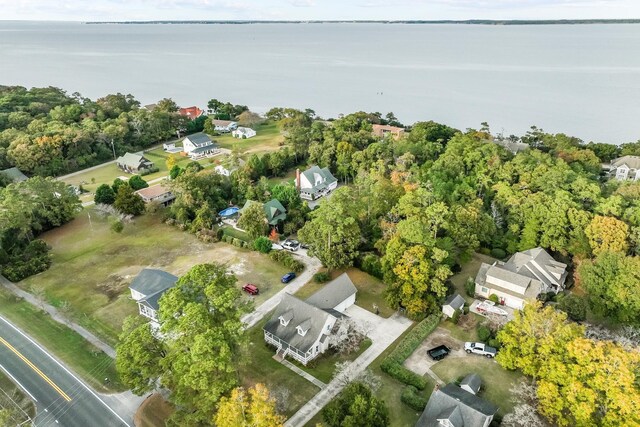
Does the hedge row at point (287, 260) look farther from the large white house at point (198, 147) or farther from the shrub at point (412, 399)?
the large white house at point (198, 147)

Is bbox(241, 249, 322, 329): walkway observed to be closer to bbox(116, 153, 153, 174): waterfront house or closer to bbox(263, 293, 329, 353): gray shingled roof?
bbox(263, 293, 329, 353): gray shingled roof

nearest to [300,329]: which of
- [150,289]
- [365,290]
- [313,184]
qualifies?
[365,290]

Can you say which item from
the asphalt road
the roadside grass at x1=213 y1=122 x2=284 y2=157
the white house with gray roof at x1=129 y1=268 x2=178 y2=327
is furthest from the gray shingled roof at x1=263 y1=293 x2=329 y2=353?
the roadside grass at x1=213 y1=122 x2=284 y2=157

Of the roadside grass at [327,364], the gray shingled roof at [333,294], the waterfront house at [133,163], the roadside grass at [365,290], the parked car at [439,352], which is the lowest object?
the waterfront house at [133,163]

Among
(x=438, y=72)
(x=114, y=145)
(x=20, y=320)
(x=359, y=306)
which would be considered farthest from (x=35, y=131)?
(x=438, y=72)

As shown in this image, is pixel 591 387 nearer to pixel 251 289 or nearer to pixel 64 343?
pixel 251 289

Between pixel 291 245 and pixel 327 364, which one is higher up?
pixel 327 364

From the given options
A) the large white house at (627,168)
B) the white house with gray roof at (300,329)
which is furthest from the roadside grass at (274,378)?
the large white house at (627,168)
